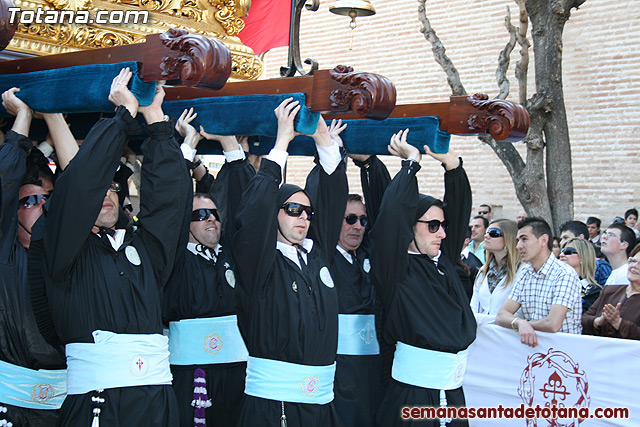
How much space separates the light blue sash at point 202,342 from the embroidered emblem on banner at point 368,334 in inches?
33.3

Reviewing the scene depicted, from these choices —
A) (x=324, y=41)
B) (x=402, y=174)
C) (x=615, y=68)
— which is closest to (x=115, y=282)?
(x=402, y=174)

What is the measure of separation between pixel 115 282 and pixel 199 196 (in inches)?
51.5

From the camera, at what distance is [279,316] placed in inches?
148

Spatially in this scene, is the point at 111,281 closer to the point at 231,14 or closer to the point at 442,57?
the point at 231,14

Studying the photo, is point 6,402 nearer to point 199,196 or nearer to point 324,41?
point 199,196

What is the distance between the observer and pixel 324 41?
14148 mm

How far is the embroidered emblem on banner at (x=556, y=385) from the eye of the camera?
5.21 meters

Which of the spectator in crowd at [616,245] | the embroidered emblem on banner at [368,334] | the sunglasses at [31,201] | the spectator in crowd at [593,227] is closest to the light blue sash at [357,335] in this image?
the embroidered emblem on banner at [368,334]

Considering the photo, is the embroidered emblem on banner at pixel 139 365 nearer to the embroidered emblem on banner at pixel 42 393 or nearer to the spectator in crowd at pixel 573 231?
the embroidered emblem on banner at pixel 42 393

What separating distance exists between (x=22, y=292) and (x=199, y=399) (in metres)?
1.13

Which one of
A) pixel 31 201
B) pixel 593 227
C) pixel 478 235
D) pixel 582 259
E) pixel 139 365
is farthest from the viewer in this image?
pixel 593 227

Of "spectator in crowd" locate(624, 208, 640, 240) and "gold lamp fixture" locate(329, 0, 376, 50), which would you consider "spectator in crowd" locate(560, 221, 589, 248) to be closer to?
"spectator in crowd" locate(624, 208, 640, 240)

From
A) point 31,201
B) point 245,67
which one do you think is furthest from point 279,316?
point 245,67

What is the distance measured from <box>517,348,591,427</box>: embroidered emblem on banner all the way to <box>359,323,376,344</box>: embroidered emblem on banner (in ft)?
4.51
